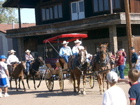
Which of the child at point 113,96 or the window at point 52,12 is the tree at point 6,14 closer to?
the window at point 52,12

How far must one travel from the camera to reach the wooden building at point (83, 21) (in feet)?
86.5

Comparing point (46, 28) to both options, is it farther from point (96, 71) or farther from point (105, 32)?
point (96, 71)

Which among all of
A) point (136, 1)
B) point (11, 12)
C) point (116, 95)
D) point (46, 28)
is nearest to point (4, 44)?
point (46, 28)

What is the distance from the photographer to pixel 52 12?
37.3 metres

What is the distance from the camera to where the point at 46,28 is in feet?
104

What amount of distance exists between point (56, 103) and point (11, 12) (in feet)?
211

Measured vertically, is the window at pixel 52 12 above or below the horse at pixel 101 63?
above

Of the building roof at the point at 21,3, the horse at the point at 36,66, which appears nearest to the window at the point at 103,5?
the building roof at the point at 21,3

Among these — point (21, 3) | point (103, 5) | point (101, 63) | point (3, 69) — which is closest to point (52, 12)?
point (21, 3)

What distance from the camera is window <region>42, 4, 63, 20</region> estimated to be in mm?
36441

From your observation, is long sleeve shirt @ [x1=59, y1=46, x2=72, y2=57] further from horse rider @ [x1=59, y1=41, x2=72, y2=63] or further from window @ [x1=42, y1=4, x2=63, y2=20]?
window @ [x1=42, y1=4, x2=63, y2=20]

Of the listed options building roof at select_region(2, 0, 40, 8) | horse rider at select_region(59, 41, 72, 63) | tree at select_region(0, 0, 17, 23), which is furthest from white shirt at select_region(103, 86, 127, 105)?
tree at select_region(0, 0, 17, 23)

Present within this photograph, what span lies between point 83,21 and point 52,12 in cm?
1029

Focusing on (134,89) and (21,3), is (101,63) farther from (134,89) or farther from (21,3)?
(21,3)
